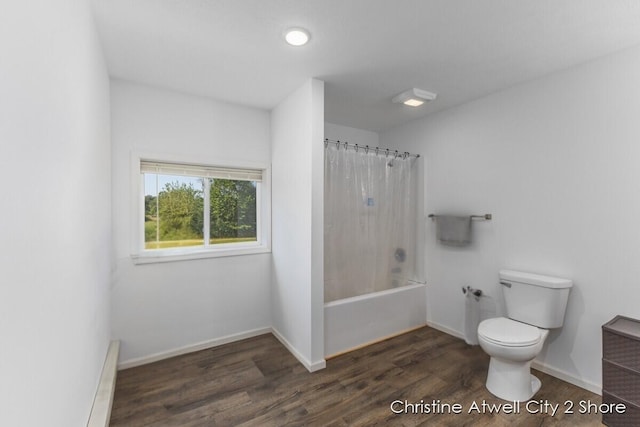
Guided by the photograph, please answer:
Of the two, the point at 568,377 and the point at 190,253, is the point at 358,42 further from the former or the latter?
the point at 568,377

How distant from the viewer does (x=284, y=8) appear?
5.20 feet

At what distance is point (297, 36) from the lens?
1.80 metres

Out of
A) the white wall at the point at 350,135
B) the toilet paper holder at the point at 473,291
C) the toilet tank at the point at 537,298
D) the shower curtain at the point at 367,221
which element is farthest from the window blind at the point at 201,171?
the toilet tank at the point at 537,298

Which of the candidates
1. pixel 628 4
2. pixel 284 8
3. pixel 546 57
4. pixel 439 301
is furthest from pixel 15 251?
pixel 439 301

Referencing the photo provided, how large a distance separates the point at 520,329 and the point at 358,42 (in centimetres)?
234

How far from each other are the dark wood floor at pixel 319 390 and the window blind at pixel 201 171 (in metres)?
1.68

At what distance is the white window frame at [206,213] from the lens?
96.4 inches

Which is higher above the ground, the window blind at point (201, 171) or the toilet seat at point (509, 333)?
the window blind at point (201, 171)

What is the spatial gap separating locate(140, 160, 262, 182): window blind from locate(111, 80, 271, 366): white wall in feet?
0.35

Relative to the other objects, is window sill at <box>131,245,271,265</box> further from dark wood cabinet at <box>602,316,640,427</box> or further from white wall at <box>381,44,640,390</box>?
dark wood cabinet at <box>602,316,640,427</box>

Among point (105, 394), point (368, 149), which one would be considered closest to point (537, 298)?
point (368, 149)

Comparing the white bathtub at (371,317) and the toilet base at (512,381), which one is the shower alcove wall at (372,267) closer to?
the white bathtub at (371,317)

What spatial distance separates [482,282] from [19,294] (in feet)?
10.3

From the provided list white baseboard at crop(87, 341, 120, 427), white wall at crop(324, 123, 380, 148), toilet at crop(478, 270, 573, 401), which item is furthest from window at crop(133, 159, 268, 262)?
toilet at crop(478, 270, 573, 401)
